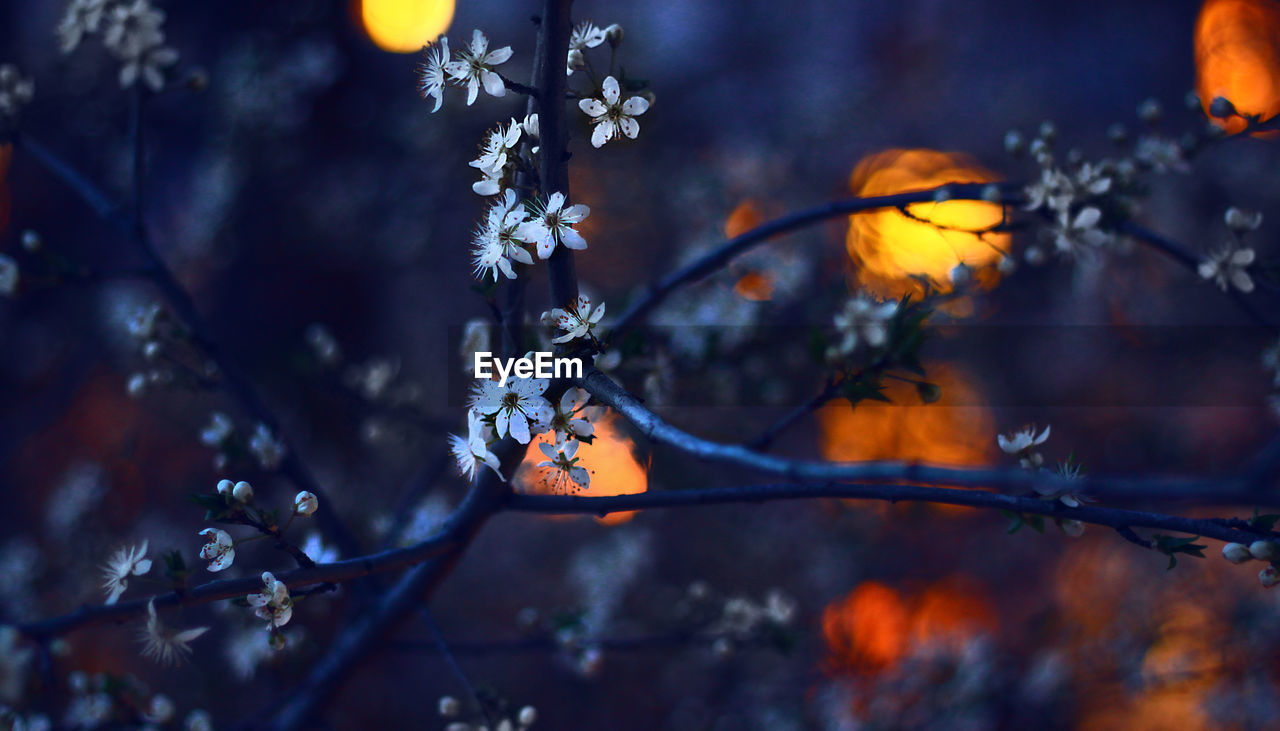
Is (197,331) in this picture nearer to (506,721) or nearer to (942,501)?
(506,721)

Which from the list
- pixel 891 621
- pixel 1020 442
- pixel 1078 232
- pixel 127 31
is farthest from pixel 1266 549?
pixel 891 621

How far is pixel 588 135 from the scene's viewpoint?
3.55 feet

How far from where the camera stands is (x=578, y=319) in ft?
2.94

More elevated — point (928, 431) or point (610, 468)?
point (928, 431)

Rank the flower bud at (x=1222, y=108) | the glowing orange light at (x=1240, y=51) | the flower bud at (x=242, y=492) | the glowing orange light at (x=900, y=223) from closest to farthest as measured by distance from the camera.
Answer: the flower bud at (x=242, y=492) < the flower bud at (x=1222, y=108) < the glowing orange light at (x=900, y=223) < the glowing orange light at (x=1240, y=51)

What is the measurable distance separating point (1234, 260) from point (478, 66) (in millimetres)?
1431

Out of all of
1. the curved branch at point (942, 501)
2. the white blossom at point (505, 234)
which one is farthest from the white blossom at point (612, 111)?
the curved branch at point (942, 501)

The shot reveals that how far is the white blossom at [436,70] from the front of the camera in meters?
0.95

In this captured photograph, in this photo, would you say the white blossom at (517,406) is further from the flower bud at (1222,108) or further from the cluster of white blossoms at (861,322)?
the flower bud at (1222,108)

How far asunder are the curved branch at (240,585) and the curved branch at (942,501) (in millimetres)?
254

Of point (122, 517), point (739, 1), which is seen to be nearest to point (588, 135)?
point (122, 517)

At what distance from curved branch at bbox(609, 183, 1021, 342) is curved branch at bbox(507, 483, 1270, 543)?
392 mm

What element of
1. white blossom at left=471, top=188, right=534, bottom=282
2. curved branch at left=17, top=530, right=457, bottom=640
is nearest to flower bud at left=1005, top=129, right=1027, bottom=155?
white blossom at left=471, top=188, right=534, bottom=282

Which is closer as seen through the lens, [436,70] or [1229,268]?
[436,70]
